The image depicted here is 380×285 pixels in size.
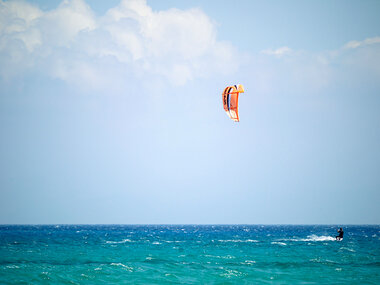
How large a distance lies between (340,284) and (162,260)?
1227cm

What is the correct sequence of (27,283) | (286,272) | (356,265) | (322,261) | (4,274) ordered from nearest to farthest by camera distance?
(27,283) → (4,274) → (286,272) → (356,265) → (322,261)

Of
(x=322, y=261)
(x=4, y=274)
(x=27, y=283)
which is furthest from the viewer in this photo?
(x=322, y=261)

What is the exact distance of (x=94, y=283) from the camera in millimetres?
17422

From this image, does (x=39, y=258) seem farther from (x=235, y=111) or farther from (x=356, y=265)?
(x=356, y=265)

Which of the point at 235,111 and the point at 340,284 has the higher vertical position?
the point at 235,111

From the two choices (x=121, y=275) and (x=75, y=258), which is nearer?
(x=121, y=275)

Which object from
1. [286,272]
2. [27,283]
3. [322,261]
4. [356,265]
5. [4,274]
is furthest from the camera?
[322,261]

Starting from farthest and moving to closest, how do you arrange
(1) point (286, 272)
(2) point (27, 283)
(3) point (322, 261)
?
(3) point (322, 261) < (1) point (286, 272) < (2) point (27, 283)

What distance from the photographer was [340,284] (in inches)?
688

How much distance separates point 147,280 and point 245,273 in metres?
5.41

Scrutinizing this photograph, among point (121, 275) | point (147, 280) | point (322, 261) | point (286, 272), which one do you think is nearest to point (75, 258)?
point (121, 275)

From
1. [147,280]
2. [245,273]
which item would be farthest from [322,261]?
[147,280]

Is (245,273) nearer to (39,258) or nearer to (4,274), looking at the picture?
(4,274)

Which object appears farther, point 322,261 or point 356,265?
point 322,261
